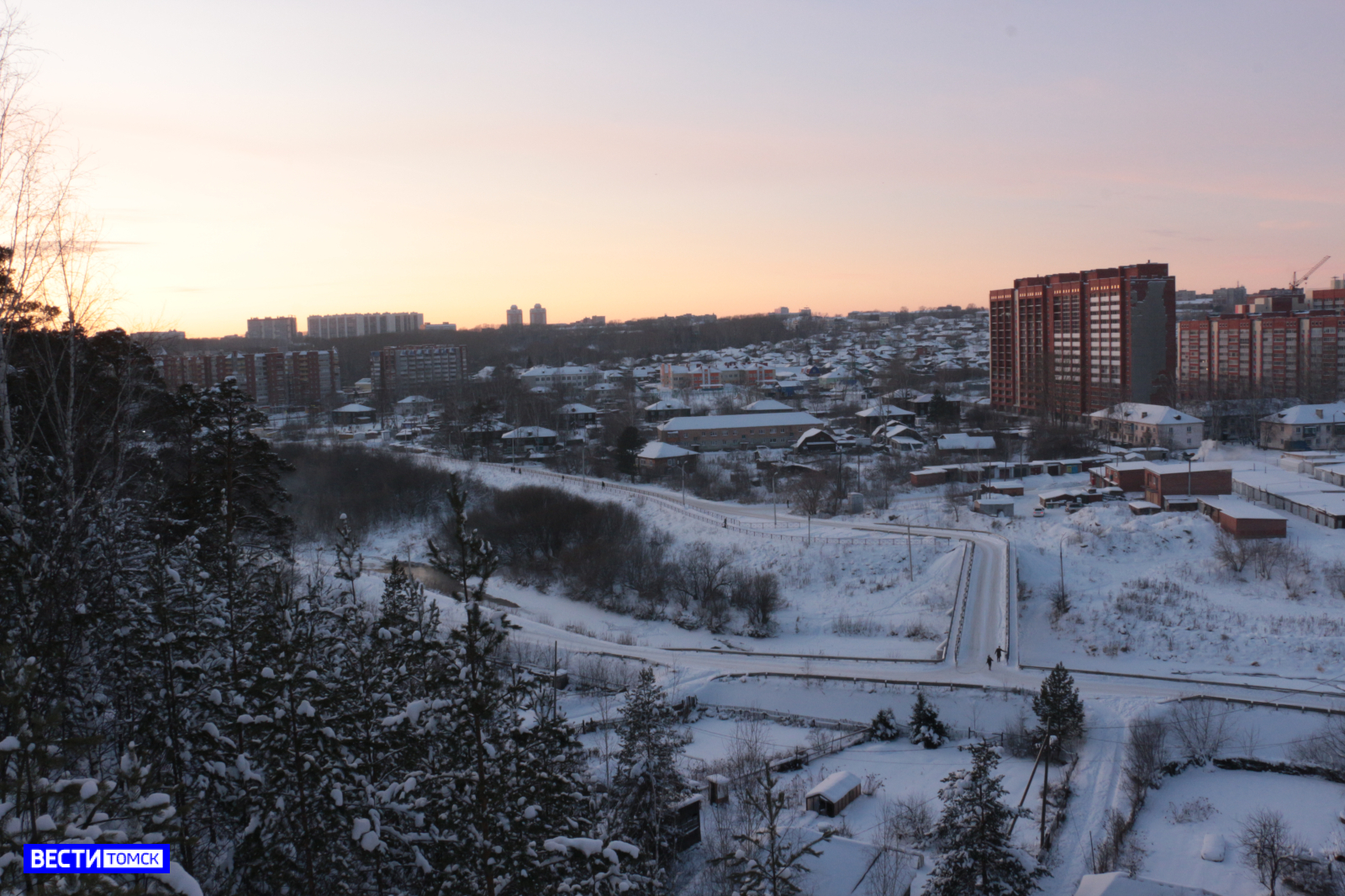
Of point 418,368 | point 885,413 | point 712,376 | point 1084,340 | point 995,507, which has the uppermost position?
point 1084,340

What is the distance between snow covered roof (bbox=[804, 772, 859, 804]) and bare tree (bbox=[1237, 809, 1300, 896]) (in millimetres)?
3119

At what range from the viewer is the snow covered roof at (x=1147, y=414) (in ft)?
83.8

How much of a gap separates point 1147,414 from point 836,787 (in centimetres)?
2211

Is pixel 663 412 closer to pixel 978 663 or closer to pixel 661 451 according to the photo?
pixel 661 451

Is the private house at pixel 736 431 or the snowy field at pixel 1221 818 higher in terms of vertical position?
the private house at pixel 736 431

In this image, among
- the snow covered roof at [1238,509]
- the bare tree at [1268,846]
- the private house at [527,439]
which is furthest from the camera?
the private house at [527,439]

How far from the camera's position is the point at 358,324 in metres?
88.5

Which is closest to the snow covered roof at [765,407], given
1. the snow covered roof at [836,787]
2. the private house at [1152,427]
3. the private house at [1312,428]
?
the private house at [1152,427]

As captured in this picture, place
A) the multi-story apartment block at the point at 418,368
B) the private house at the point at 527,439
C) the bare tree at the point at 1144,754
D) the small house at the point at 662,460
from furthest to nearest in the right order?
the multi-story apartment block at the point at 418,368
the private house at the point at 527,439
the small house at the point at 662,460
the bare tree at the point at 1144,754

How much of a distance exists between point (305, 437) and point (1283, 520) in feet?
90.5

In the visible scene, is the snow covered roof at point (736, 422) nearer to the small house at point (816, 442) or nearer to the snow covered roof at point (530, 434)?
the small house at point (816, 442)

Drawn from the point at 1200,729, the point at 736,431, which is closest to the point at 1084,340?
the point at 736,431

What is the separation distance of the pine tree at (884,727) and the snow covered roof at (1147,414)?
19.4 meters

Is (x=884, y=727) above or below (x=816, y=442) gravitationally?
below
